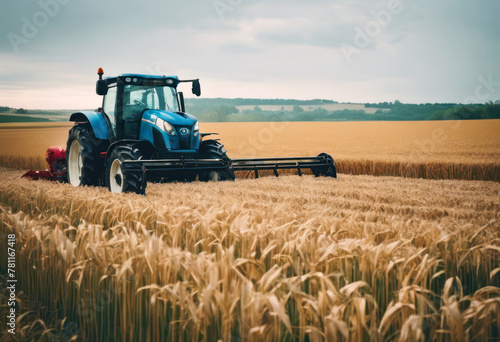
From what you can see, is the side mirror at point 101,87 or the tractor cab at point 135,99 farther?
the tractor cab at point 135,99

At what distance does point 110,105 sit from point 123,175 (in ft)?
7.93

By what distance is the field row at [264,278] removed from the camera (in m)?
2.29

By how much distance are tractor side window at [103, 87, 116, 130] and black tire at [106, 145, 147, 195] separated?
108 centimetres

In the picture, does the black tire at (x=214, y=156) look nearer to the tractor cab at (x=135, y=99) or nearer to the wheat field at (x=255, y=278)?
the tractor cab at (x=135, y=99)

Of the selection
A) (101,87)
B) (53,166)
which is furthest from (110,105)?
(53,166)

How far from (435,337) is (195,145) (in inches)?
295

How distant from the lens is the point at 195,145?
30.7ft

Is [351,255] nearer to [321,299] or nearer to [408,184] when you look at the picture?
[321,299]

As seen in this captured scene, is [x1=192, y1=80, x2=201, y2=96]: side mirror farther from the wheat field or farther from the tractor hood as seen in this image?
the wheat field

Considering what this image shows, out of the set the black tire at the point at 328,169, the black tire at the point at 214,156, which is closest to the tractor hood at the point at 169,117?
the black tire at the point at 214,156

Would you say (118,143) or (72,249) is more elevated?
(118,143)

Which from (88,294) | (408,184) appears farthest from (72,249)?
(408,184)

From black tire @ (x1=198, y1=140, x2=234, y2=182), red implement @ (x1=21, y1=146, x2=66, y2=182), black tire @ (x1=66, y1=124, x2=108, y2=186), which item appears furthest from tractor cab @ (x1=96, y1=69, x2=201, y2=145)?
red implement @ (x1=21, y1=146, x2=66, y2=182)

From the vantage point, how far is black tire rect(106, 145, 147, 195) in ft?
25.2
